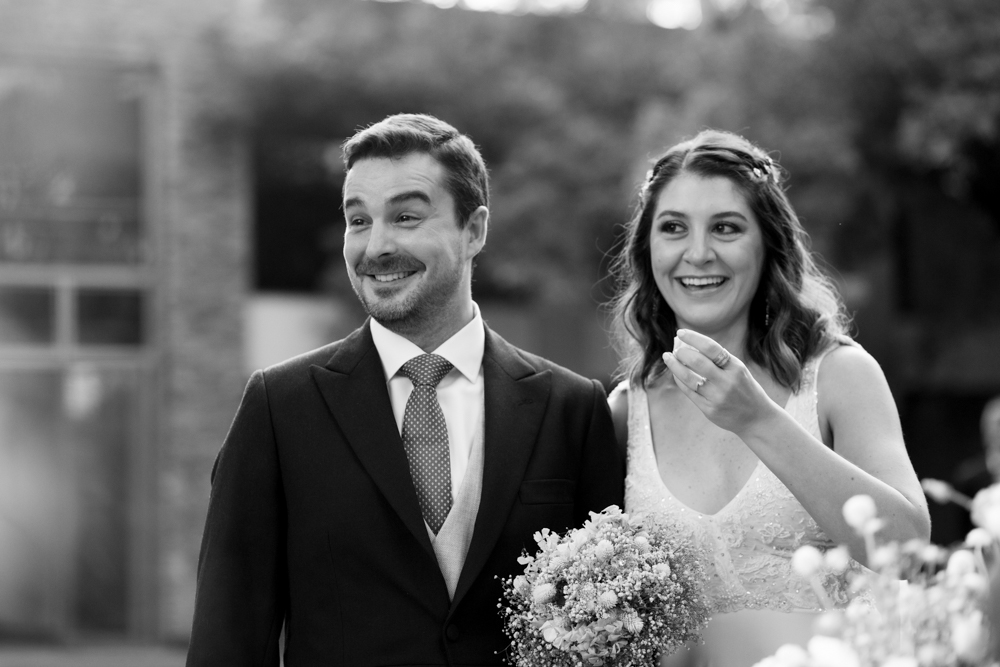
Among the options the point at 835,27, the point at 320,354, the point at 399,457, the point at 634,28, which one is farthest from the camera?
the point at 634,28

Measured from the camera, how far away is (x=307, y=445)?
9.66ft

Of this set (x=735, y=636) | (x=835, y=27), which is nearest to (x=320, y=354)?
(x=735, y=636)

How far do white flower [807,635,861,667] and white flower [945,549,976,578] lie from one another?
19cm

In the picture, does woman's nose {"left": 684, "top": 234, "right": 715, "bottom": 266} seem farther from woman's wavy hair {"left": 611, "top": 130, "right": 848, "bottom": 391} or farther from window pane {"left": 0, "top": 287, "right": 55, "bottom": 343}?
window pane {"left": 0, "top": 287, "right": 55, "bottom": 343}

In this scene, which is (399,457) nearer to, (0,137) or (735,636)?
(735,636)

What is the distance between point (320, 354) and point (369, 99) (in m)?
8.62

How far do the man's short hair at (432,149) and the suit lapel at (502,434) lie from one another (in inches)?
15.0

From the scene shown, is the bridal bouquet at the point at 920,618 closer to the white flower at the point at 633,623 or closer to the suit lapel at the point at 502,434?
the white flower at the point at 633,623

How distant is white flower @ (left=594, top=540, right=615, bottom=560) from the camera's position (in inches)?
105

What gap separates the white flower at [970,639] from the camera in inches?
58.4

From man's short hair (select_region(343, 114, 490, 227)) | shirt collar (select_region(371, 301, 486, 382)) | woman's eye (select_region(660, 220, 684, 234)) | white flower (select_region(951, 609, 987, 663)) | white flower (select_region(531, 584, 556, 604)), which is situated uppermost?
man's short hair (select_region(343, 114, 490, 227))

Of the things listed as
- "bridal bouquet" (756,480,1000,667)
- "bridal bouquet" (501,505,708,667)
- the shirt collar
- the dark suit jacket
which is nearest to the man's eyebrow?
the shirt collar

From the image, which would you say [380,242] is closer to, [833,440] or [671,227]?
[671,227]

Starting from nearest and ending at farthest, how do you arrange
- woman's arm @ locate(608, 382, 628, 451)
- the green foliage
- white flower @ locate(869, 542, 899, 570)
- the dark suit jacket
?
white flower @ locate(869, 542, 899, 570) → the dark suit jacket → woman's arm @ locate(608, 382, 628, 451) → the green foliage
